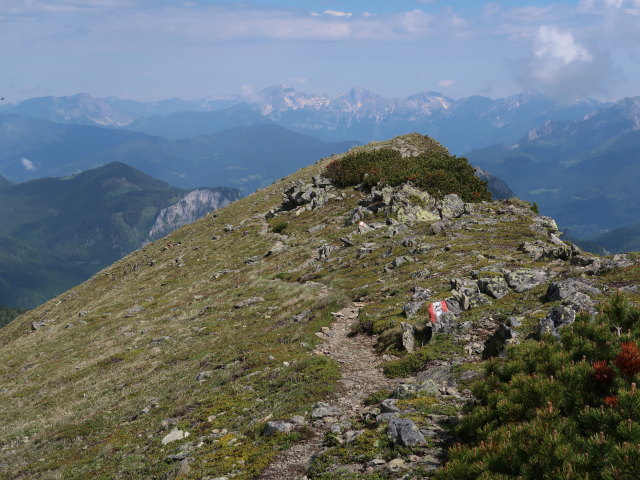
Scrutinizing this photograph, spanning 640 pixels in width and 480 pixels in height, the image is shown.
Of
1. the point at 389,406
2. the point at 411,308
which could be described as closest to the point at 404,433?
the point at 389,406

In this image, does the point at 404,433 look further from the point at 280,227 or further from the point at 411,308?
the point at 280,227

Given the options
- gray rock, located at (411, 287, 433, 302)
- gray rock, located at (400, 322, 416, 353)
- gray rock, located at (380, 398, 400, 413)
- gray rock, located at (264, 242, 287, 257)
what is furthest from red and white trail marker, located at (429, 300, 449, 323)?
gray rock, located at (264, 242, 287, 257)

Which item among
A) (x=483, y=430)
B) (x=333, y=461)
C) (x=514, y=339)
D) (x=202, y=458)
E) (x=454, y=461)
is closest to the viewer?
(x=454, y=461)

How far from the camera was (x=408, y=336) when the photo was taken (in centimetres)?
1752

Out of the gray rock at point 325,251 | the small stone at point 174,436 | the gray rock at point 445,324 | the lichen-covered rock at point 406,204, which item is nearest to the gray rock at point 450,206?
the lichen-covered rock at point 406,204

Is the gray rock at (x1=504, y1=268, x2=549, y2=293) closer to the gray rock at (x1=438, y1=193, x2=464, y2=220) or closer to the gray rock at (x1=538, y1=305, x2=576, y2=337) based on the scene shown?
the gray rock at (x1=538, y1=305, x2=576, y2=337)

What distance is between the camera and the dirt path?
10.9 metres

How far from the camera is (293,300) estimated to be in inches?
1105

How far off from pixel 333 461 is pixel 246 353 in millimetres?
11646

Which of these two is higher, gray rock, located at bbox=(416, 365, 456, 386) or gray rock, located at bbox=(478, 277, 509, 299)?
gray rock, located at bbox=(478, 277, 509, 299)

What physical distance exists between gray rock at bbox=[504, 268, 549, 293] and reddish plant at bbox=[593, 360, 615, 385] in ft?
39.5

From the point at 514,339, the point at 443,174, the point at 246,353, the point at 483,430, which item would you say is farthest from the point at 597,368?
the point at 443,174

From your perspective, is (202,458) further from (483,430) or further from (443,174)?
(443,174)

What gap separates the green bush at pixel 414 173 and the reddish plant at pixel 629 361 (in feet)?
138
